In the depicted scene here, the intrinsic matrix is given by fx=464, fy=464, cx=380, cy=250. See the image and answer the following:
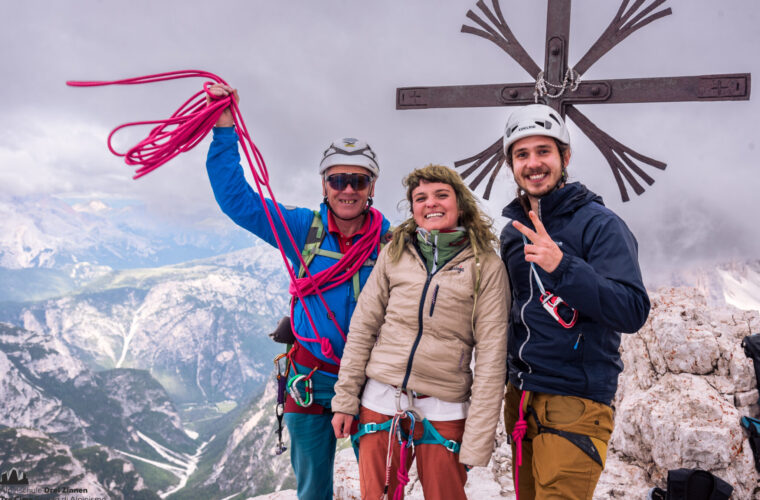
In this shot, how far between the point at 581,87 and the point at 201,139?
458 centimetres

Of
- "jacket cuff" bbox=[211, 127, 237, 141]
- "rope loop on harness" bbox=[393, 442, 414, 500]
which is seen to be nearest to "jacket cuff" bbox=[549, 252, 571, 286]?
"rope loop on harness" bbox=[393, 442, 414, 500]

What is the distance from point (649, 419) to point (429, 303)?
459 cm

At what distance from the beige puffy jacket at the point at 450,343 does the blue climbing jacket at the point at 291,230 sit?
680mm

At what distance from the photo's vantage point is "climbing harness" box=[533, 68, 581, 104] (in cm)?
580

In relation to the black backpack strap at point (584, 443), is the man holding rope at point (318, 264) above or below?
above

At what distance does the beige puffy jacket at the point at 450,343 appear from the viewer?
357cm

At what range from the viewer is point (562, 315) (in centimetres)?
331

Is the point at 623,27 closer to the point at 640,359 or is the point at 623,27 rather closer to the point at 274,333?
the point at 640,359

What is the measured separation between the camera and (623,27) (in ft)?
18.6

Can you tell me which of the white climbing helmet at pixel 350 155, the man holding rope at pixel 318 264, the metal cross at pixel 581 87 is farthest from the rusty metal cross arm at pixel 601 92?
the man holding rope at pixel 318 264

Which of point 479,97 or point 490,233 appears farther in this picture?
point 479,97

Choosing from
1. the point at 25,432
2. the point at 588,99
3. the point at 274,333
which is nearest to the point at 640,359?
the point at 588,99

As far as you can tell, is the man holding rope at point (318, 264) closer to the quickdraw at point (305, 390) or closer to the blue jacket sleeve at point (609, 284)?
the quickdraw at point (305, 390)

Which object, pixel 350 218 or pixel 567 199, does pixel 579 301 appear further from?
pixel 350 218
